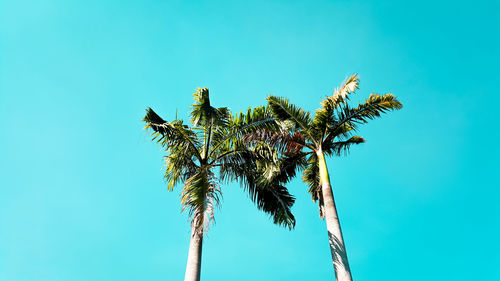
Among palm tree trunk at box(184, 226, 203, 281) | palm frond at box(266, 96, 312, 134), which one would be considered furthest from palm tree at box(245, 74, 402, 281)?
palm tree trunk at box(184, 226, 203, 281)

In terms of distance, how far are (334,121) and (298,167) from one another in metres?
2.46

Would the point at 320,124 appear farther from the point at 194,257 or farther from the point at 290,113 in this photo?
the point at 194,257

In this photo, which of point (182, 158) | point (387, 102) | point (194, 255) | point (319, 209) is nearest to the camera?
point (194, 255)

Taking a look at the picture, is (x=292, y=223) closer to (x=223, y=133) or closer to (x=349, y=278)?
(x=349, y=278)

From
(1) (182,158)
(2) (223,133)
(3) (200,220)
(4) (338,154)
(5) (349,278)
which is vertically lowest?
(5) (349,278)

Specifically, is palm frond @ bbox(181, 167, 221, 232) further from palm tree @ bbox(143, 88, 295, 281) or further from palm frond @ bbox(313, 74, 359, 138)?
palm frond @ bbox(313, 74, 359, 138)

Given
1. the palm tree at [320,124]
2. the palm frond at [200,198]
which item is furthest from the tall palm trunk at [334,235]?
the palm frond at [200,198]

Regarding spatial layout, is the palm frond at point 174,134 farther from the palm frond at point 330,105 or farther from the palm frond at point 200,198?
the palm frond at point 330,105

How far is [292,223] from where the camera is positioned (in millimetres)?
13336

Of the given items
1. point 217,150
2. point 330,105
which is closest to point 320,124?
point 330,105

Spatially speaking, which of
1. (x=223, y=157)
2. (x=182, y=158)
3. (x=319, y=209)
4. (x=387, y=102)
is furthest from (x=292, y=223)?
(x=387, y=102)

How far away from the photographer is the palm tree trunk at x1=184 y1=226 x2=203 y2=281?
10367mm

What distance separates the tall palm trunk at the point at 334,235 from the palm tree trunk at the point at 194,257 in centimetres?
404

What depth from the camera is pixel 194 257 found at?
1065 cm
